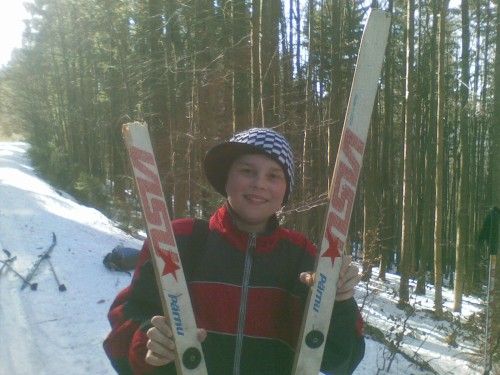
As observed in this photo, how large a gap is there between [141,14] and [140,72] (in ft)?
8.90

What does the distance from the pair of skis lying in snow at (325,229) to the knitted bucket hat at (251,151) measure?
233 mm

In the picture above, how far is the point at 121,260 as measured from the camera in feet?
25.3

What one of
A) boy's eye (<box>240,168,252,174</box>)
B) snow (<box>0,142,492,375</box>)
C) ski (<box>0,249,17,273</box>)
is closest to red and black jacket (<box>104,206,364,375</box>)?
boy's eye (<box>240,168,252,174</box>)

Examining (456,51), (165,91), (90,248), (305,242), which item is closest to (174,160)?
(165,91)

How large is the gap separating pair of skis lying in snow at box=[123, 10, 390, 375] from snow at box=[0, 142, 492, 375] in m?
3.64

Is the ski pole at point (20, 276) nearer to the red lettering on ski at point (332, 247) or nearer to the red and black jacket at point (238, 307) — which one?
the red and black jacket at point (238, 307)

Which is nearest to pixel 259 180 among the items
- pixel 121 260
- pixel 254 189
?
pixel 254 189

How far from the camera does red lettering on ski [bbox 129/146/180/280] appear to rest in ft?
5.35

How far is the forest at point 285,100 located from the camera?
991 cm

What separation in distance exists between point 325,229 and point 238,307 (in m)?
0.47

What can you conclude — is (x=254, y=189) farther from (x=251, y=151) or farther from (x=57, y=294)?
(x=57, y=294)

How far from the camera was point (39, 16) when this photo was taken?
27828 millimetres

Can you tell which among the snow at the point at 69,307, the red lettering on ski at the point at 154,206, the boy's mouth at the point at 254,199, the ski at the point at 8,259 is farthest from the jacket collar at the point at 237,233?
the ski at the point at 8,259

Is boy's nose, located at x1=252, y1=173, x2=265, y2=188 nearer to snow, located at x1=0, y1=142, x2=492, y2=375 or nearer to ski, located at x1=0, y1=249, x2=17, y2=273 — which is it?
snow, located at x1=0, y1=142, x2=492, y2=375
